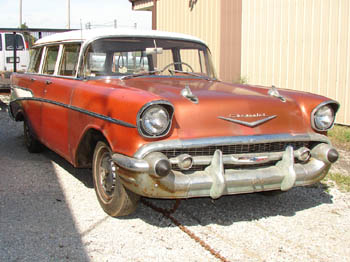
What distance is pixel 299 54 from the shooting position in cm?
860

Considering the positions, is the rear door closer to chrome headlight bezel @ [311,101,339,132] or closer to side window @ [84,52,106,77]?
side window @ [84,52,106,77]

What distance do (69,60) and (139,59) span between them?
2.78ft

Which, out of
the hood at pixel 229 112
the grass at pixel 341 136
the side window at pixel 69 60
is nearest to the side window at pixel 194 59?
the hood at pixel 229 112

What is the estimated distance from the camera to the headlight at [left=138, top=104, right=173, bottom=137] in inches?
126

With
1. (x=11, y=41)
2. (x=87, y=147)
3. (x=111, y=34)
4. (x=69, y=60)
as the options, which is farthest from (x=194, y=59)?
(x=11, y=41)

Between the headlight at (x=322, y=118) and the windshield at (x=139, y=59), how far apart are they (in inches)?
54.5

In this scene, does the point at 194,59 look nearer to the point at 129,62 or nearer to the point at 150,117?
the point at 129,62

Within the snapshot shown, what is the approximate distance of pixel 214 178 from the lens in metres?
3.25

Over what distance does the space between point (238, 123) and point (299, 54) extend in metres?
5.66

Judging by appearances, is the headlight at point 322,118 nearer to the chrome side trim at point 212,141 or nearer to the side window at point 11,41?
the chrome side trim at point 212,141

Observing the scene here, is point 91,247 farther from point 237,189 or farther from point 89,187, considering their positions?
point 89,187

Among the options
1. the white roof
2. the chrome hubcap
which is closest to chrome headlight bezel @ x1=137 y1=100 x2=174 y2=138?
the chrome hubcap

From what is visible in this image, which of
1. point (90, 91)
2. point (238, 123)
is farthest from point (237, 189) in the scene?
point (90, 91)

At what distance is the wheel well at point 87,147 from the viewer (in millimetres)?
3939
